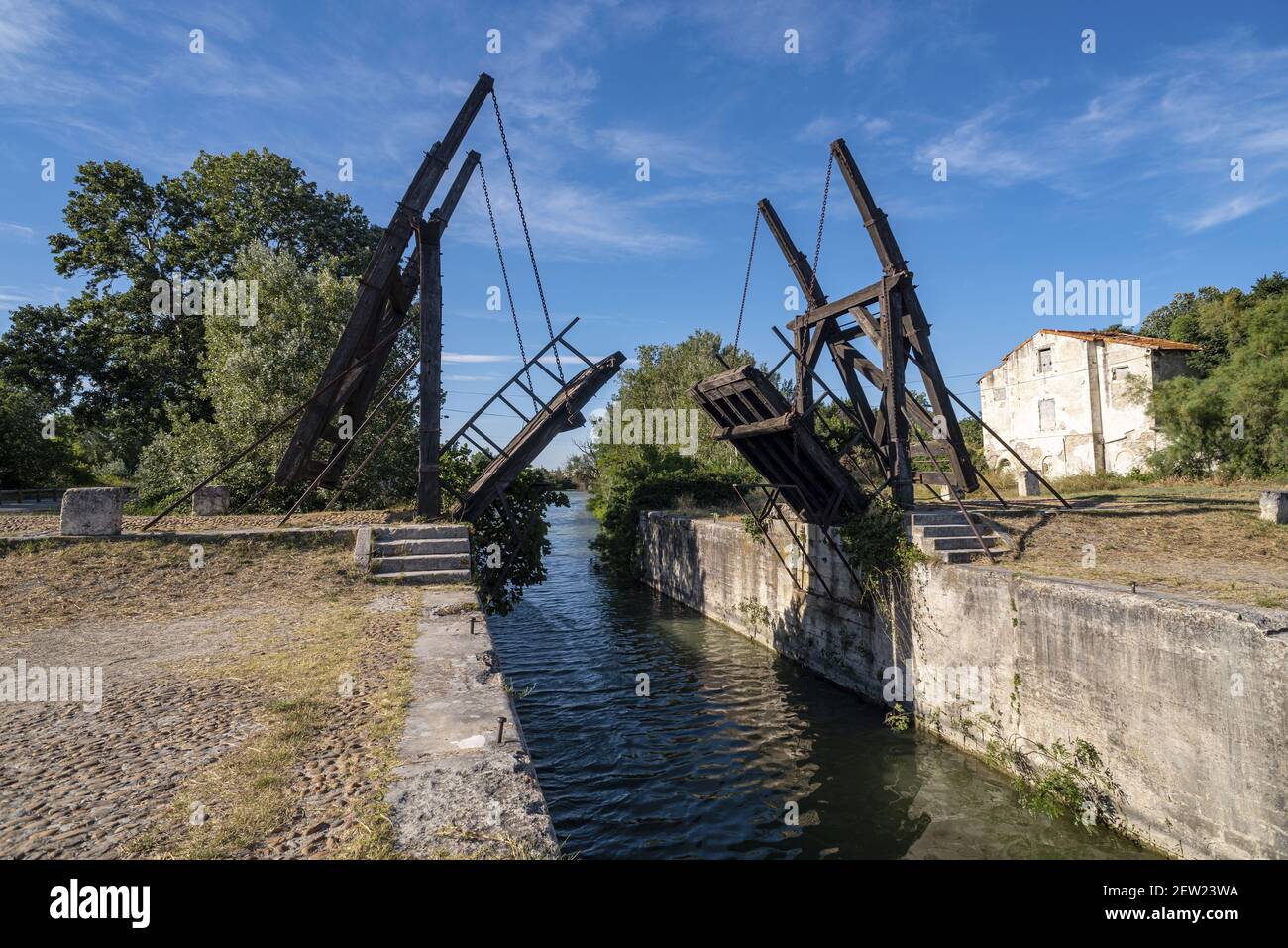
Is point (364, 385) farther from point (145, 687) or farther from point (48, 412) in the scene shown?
point (48, 412)

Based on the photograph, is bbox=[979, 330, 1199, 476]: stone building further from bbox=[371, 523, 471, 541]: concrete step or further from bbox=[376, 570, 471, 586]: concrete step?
bbox=[376, 570, 471, 586]: concrete step

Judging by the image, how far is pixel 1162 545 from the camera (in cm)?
1108

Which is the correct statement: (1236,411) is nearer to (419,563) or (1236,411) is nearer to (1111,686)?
(1111,686)

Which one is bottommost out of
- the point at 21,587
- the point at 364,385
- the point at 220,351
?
the point at 21,587

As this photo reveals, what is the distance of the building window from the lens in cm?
2823

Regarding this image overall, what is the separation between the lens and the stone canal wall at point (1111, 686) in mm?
6195

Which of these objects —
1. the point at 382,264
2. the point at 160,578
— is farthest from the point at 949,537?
the point at 160,578

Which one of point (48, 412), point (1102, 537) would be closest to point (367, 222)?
point (48, 412)

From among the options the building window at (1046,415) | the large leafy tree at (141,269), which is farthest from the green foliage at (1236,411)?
the large leafy tree at (141,269)

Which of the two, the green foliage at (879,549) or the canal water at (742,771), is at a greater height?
the green foliage at (879,549)

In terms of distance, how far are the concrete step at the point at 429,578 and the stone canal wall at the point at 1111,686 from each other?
24.8ft

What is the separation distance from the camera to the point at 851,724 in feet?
37.3

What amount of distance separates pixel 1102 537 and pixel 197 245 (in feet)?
105

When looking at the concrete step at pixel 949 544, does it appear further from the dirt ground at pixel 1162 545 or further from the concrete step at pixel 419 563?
the concrete step at pixel 419 563
